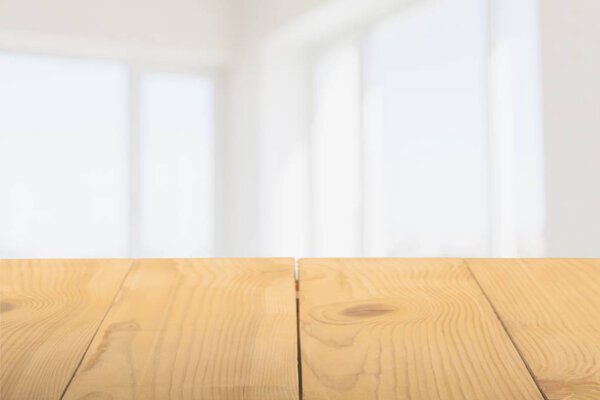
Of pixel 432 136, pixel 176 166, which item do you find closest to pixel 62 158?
pixel 176 166

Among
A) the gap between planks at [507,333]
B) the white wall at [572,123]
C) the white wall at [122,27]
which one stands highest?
the white wall at [122,27]

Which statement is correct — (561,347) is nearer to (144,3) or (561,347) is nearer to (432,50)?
(432,50)

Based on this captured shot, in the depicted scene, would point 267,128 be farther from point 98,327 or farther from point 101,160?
point 98,327

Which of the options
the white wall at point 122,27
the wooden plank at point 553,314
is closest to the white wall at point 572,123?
the wooden plank at point 553,314

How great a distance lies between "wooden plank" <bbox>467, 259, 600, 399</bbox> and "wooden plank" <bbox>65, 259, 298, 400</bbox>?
104 mm

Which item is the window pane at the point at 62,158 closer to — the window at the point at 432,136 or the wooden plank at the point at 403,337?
the window at the point at 432,136

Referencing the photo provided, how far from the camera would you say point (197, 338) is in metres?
0.38

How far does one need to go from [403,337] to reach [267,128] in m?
3.69

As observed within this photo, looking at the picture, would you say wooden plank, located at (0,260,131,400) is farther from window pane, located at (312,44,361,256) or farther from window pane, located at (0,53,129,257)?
window pane, located at (0,53,129,257)

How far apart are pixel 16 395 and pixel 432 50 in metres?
2.88

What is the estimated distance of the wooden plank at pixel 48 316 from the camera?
1.13 feet

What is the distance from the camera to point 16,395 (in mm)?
331

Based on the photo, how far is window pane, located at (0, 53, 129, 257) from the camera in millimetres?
4156

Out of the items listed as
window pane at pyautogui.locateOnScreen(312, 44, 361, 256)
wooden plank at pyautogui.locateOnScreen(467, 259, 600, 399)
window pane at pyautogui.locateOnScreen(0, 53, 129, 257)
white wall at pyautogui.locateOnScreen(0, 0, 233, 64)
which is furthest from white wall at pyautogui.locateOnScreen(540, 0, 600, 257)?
window pane at pyautogui.locateOnScreen(0, 53, 129, 257)
